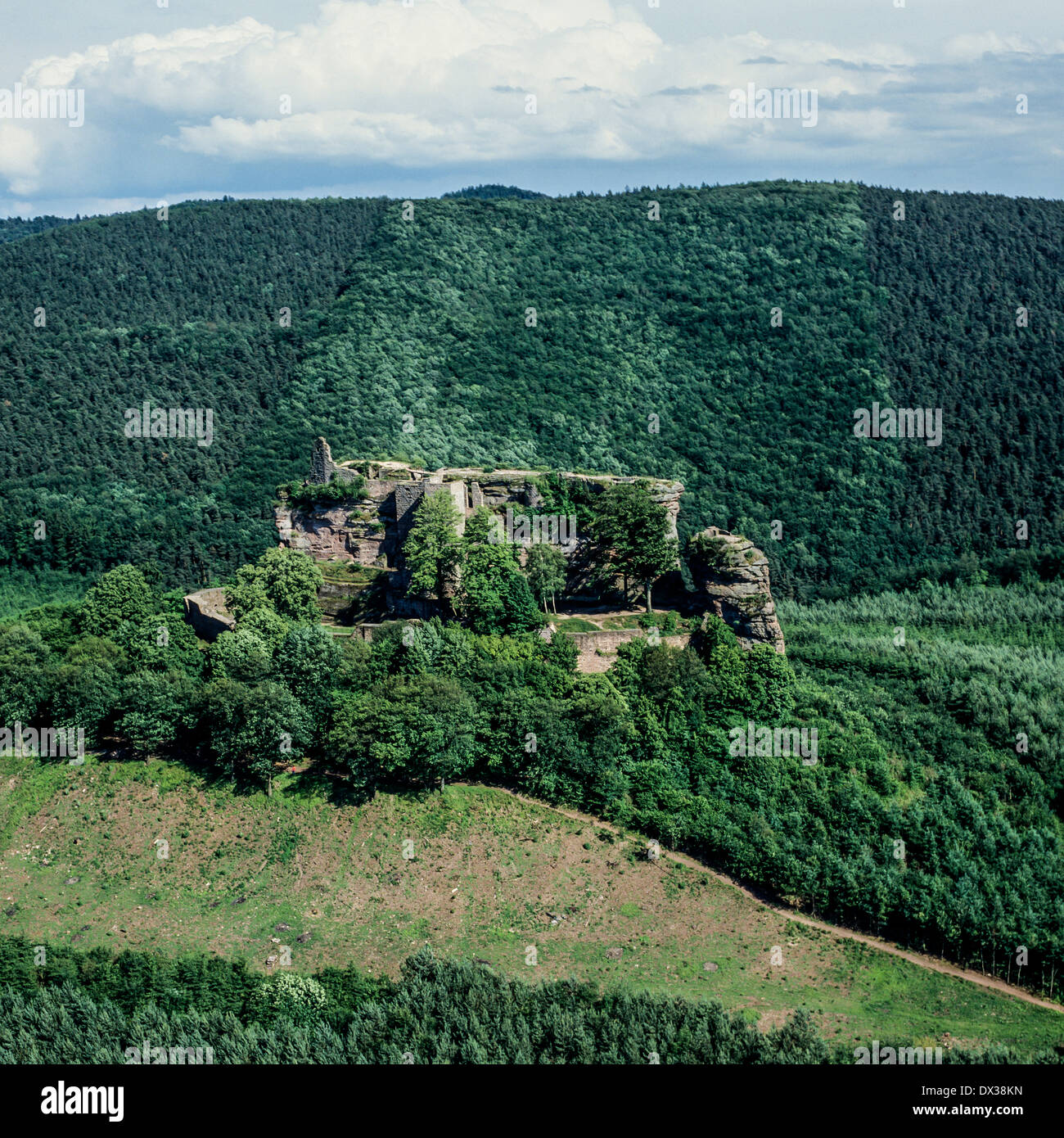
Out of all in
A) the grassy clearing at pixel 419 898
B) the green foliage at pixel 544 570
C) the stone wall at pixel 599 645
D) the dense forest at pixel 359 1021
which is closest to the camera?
the dense forest at pixel 359 1021

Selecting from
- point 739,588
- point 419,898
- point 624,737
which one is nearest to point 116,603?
point 419,898

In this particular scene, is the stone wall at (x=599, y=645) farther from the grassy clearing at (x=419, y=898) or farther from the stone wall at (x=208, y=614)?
the stone wall at (x=208, y=614)

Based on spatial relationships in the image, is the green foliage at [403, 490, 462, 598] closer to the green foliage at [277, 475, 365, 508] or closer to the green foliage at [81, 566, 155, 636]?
the green foliage at [277, 475, 365, 508]

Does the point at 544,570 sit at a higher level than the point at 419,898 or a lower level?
higher

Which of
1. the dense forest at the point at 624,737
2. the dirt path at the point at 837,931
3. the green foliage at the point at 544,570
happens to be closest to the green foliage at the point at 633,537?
the green foliage at the point at 544,570

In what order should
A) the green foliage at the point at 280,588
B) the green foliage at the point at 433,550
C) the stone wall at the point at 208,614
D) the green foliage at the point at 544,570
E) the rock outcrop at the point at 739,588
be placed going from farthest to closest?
the stone wall at the point at 208,614, the green foliage at the point at 280,588, the rock outcrop at the point at 739,588, the green foliage at the point at 544,570, the green foliage at the point at 433,550

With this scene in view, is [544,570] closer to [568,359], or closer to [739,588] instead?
[739,588]

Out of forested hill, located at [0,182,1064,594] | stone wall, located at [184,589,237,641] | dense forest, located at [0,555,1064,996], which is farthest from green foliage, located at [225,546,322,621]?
forested hill, located at [0,182,1064,594]
